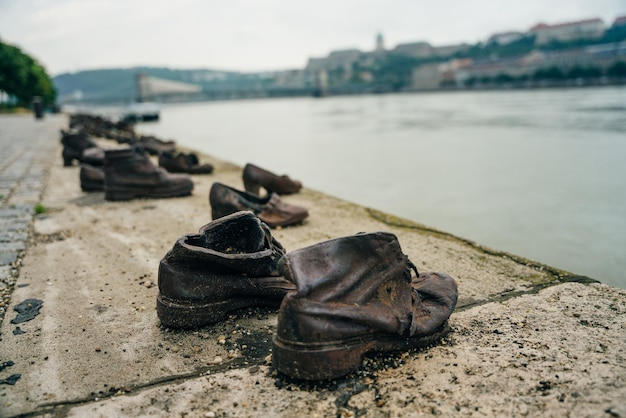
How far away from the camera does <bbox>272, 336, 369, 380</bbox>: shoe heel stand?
160 cm

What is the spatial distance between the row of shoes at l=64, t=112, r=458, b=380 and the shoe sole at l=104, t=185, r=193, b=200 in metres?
2.79

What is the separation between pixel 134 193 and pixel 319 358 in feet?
11.8

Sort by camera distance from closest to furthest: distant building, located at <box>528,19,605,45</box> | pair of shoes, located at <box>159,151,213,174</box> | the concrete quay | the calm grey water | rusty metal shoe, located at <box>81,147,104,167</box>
→ the concrete quay → the calm grey water → rusty metal shoe, located at <box>81,147,104,167</box> → pair of shoes, located at <box>159,151,213,174</box> → distant building, located at <box>528,19,605,45</box>

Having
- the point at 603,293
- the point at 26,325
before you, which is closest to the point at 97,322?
the point at 26,325

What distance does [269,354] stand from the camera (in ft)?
6.02

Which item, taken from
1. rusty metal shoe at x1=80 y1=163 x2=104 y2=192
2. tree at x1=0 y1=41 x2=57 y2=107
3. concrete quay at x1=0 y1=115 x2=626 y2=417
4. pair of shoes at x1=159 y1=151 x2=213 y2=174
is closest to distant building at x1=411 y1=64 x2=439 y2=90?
tree at x1=0 y1=41 x2=57 y2=107

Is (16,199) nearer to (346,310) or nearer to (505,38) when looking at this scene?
(346,310)

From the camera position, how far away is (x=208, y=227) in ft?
7.02

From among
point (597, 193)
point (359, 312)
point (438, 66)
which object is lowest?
point (597, 193)

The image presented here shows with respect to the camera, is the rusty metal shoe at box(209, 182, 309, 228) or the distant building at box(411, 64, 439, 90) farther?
the distant building at box(411, 64, 439, 90)

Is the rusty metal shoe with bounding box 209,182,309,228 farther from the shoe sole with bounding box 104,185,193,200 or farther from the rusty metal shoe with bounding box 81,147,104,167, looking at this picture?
the rusty metal shoe with bounding box 81,147,104,167

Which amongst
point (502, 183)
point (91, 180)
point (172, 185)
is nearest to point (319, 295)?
point (172, 185)

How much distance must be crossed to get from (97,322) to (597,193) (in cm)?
637

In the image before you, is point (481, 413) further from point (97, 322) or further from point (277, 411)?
point (97, 322)
